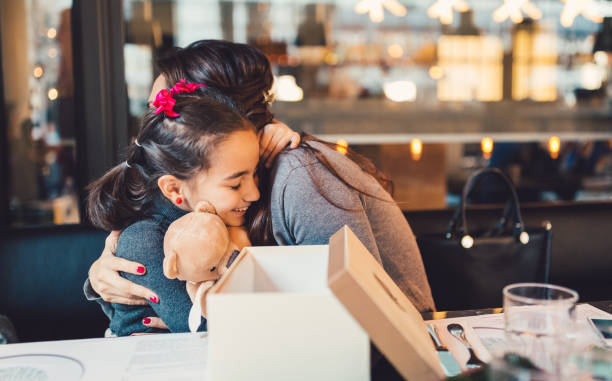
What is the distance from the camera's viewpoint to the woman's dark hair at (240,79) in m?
1.41

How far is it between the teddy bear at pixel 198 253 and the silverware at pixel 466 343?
47 centimetres

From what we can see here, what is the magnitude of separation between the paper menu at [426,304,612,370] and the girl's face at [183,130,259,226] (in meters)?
0.51

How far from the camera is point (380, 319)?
69 cm

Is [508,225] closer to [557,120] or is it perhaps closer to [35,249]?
[35,249]

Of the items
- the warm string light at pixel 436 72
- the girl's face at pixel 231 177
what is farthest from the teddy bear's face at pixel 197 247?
the warm string light at pixel 436 72

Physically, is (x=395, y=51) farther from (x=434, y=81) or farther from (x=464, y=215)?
(x=464, y=215)

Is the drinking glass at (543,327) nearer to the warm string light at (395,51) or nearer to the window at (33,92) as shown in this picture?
the window at (33,92)

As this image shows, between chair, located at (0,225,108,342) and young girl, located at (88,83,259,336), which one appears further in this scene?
chair, located at (0,225,108,342)

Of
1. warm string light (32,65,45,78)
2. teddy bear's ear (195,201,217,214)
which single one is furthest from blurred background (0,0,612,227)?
teddy bear's ear (195,201,217,214)

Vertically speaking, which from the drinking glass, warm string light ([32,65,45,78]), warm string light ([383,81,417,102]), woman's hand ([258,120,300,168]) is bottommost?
the drinking glass

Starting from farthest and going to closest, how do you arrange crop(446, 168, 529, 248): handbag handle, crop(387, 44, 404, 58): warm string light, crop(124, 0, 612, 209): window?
crop(387, 44, 404, 58): warm string light → crop(124, 0, 612, 209): window → crop(446, 168, 529, 248): handbag handle

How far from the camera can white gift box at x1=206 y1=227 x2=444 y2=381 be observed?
683 mm

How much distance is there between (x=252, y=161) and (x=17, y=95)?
134 centimetres

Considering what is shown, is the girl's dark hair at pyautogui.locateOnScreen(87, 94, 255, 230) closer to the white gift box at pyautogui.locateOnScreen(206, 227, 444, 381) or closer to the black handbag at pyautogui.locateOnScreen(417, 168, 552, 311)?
the white gift box at pyautogui.locateOnScreen(206, 227, 444, 381)
